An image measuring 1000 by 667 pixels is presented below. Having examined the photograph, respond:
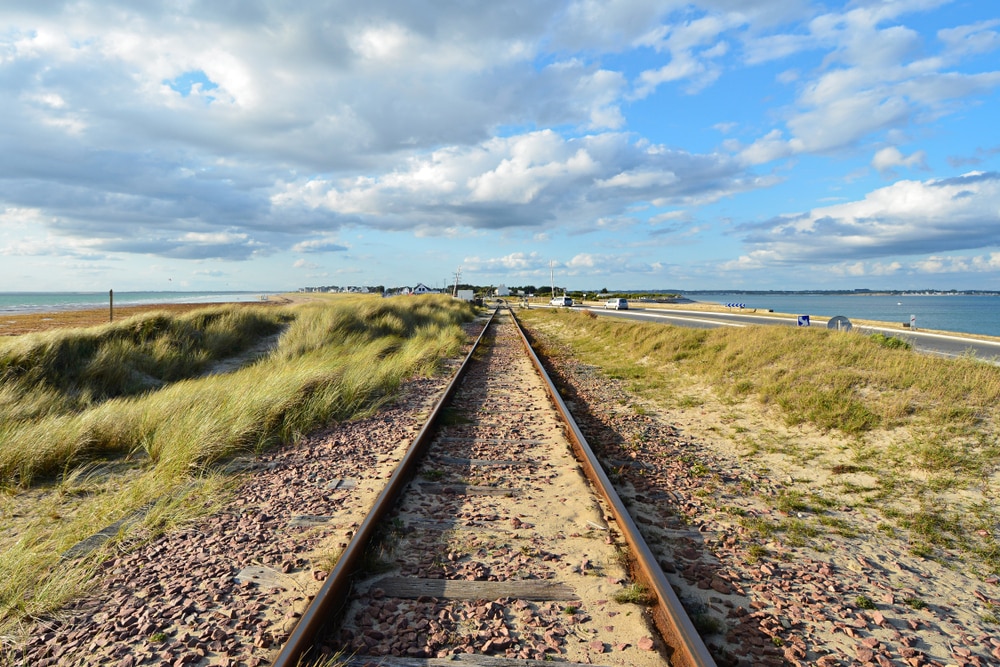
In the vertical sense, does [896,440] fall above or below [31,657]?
above

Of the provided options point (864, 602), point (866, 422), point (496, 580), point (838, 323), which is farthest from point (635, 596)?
point (838, 323)

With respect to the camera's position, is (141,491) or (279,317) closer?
(141,491)

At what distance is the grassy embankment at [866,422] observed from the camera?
4629mm

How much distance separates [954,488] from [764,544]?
8.46ft

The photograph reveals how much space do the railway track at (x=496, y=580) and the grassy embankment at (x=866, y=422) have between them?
1780mm

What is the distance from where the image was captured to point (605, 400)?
9617mm

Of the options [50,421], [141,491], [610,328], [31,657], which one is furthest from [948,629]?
[610,328]

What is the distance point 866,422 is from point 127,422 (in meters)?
9.25

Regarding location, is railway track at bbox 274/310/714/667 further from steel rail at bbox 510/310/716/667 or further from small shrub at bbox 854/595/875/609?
small shrub at bbox 854/595/875/609

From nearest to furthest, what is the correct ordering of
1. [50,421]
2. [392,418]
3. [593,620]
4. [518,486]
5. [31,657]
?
[31,657] < [593,620] < [518,486] < [50,421] < [392,418]

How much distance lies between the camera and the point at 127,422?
21.7 feet

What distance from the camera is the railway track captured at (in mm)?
2730

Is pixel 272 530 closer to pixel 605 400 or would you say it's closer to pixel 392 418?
pixel 392 418

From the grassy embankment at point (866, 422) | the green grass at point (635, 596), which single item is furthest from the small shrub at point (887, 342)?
the green grass at point (635, 596)
